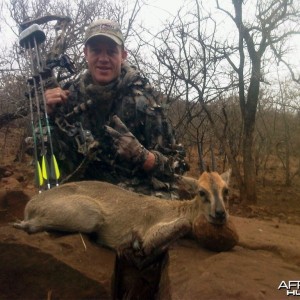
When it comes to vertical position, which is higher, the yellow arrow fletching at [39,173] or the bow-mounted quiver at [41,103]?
the bow-mounted quiver at [41,103]

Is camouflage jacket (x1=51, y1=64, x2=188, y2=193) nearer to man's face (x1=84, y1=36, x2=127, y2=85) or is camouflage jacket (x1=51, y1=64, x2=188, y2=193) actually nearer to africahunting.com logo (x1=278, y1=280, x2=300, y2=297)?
man's face (x1=84, y1=36, x2=127, y2=85)

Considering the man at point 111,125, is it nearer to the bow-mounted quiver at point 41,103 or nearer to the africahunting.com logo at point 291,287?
the bow-mounted quiver at point 41,103

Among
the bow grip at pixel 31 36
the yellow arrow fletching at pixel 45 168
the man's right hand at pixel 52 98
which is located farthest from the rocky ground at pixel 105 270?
the bow grip at pixel 31 36

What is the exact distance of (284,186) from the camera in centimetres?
1770

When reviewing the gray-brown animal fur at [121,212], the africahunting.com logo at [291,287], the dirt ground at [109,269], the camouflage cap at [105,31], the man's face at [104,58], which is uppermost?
the camouflage cap at [105,31]

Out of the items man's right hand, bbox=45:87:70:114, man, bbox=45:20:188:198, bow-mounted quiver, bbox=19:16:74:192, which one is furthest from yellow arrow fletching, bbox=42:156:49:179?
man's right hand, bbox=45:87:70:114

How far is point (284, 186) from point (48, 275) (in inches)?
620

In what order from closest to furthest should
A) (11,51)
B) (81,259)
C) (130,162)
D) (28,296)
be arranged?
(28,296) < (81,259) < (130,162) < (11,51)

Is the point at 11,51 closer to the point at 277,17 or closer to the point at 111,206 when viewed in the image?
the point at 277,17

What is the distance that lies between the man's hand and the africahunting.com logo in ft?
8.45

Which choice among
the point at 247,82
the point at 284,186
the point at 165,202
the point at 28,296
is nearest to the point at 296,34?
the point at 247,82

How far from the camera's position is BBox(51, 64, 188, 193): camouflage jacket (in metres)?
5.47

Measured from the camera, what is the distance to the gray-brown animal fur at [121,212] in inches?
150

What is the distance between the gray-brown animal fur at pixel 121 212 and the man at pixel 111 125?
A: 0.72 m
